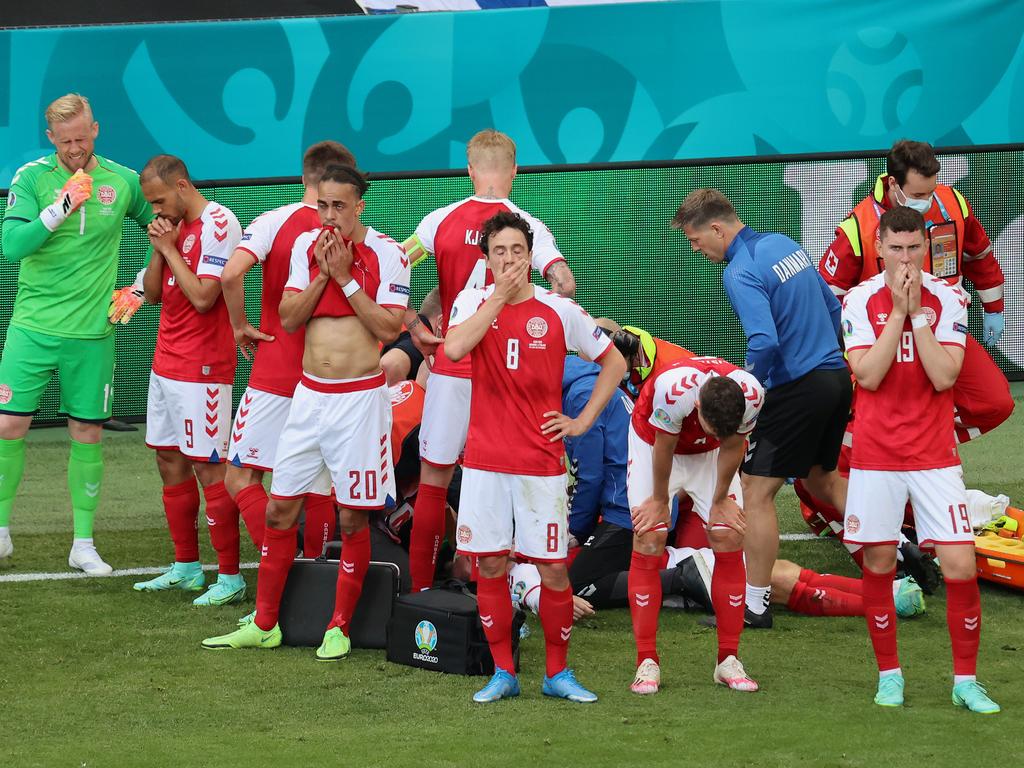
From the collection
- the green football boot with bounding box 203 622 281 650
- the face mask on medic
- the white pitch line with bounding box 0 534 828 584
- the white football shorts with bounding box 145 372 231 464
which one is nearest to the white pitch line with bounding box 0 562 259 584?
the white pitch line with bounding box 0 534 828 584

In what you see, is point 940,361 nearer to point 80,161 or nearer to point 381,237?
point 381,237

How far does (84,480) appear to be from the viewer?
7.57m

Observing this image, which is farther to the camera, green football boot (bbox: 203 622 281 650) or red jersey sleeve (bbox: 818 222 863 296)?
red jersey sleeve (bbox: 818 222 863 296)

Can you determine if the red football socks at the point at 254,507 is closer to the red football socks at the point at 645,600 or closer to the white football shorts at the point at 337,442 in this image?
the white football shorts at the point at 337,442

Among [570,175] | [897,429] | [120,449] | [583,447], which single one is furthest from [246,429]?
[570,175]

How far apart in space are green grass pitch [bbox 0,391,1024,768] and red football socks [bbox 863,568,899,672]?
215mm

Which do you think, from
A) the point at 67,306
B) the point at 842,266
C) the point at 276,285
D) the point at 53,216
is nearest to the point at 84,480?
the point at 67,306

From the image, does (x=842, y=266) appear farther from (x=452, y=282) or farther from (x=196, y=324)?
(x=196, y=324)

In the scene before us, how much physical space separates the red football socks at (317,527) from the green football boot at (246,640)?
2.41 feet

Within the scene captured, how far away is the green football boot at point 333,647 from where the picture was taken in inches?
240

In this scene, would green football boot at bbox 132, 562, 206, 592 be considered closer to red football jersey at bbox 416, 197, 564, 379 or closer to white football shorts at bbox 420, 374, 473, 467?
white football shorts at bbox 420, 374, 473, 467

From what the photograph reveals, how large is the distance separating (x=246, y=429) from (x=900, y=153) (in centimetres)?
370

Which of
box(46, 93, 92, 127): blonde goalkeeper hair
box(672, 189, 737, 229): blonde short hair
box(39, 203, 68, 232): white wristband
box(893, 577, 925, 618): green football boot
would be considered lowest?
box(893, 577, 925, 618): green football boot

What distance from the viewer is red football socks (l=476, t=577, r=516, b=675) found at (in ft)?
18.0
